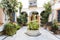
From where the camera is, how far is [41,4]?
71.5ft


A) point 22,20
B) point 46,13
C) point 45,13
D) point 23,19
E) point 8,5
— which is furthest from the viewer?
point 23,19

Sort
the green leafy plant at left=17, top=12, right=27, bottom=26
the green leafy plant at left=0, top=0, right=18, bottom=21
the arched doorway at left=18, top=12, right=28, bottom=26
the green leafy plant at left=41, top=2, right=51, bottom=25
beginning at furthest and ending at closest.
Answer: the arched doorway at left=18, top=12, right=28, bottom=26, the green leafy plant at left=17, top=12, right=27, bottom=26, the green leafy plant at left=41, top=2, right=51, bottom=25, the green leafy plant at left=0, top=0, right=18, bottom=21

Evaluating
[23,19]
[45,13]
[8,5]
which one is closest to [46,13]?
[45,13]

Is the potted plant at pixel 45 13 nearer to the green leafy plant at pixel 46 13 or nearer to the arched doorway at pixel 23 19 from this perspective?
the green leafy plant at pixel 46 13

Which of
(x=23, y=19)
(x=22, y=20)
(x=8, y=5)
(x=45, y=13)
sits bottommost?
(x=22, y=20)

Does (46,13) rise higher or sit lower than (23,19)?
higher

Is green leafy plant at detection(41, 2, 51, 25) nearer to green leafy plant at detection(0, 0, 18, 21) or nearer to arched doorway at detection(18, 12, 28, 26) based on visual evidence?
arched doorway at detection(18, 12, 28, 26)

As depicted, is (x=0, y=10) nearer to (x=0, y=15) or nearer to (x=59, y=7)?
(x=0, y=15)

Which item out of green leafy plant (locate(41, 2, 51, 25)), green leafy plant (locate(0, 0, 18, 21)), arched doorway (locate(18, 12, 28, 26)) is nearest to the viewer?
green leafy plant (locate(0, 0, 18, 21))

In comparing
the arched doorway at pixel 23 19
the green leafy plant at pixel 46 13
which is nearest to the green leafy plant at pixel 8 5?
the green leafy plant at pixel 46 13

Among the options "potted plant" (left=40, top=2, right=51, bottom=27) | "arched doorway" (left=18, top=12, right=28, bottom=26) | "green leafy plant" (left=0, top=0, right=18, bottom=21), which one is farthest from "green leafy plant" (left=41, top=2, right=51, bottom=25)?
"green leafy plant" (left=0, top=0, right=18, bottom=21)

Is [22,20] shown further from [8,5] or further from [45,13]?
[8,5]

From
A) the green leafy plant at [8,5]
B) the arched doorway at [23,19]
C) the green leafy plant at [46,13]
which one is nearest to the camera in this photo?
the green leafy plant at [8,5]

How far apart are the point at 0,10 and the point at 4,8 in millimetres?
667
